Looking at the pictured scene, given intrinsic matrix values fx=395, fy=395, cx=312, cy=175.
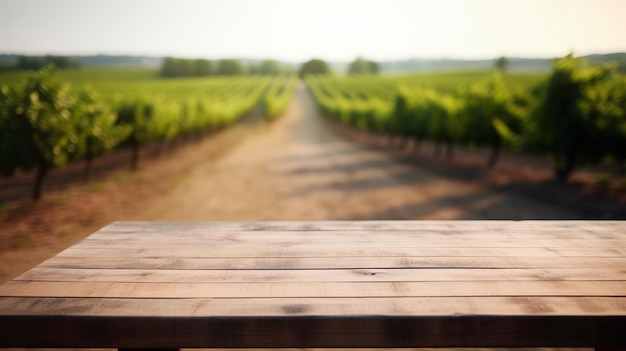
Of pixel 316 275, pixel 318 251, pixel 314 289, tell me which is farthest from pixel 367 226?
pixel 314 289

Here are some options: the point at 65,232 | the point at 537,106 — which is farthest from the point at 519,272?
the point at 537,106

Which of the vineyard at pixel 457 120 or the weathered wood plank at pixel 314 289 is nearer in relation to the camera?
the weathered wood plank at pixel 314 289

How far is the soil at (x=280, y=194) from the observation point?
7.79 meters

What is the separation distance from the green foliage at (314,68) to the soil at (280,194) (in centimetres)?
11192

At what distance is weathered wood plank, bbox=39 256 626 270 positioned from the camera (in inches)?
73.1

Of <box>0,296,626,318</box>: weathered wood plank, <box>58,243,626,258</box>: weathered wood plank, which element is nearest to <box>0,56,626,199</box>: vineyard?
<box>58,243,626,258</box>: weathered wood plank

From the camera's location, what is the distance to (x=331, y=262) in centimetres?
190

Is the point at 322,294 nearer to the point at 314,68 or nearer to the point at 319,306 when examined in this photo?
the point at 319,306

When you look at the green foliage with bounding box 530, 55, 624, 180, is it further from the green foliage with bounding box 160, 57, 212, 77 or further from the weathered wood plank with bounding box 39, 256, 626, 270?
the green foliage with bounding box 160, 57, 212, 77

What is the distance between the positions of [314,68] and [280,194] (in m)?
120

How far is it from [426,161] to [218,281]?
15774 mm

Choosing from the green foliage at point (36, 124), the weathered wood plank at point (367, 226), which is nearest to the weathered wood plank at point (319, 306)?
the weathered wood plank at point (367, 226)

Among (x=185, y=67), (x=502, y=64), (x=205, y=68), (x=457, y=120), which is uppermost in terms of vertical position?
(x=502, y=64)

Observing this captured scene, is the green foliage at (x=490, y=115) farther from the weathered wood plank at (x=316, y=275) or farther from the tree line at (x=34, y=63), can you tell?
the weathered wood plank at (x=316, y=275)
